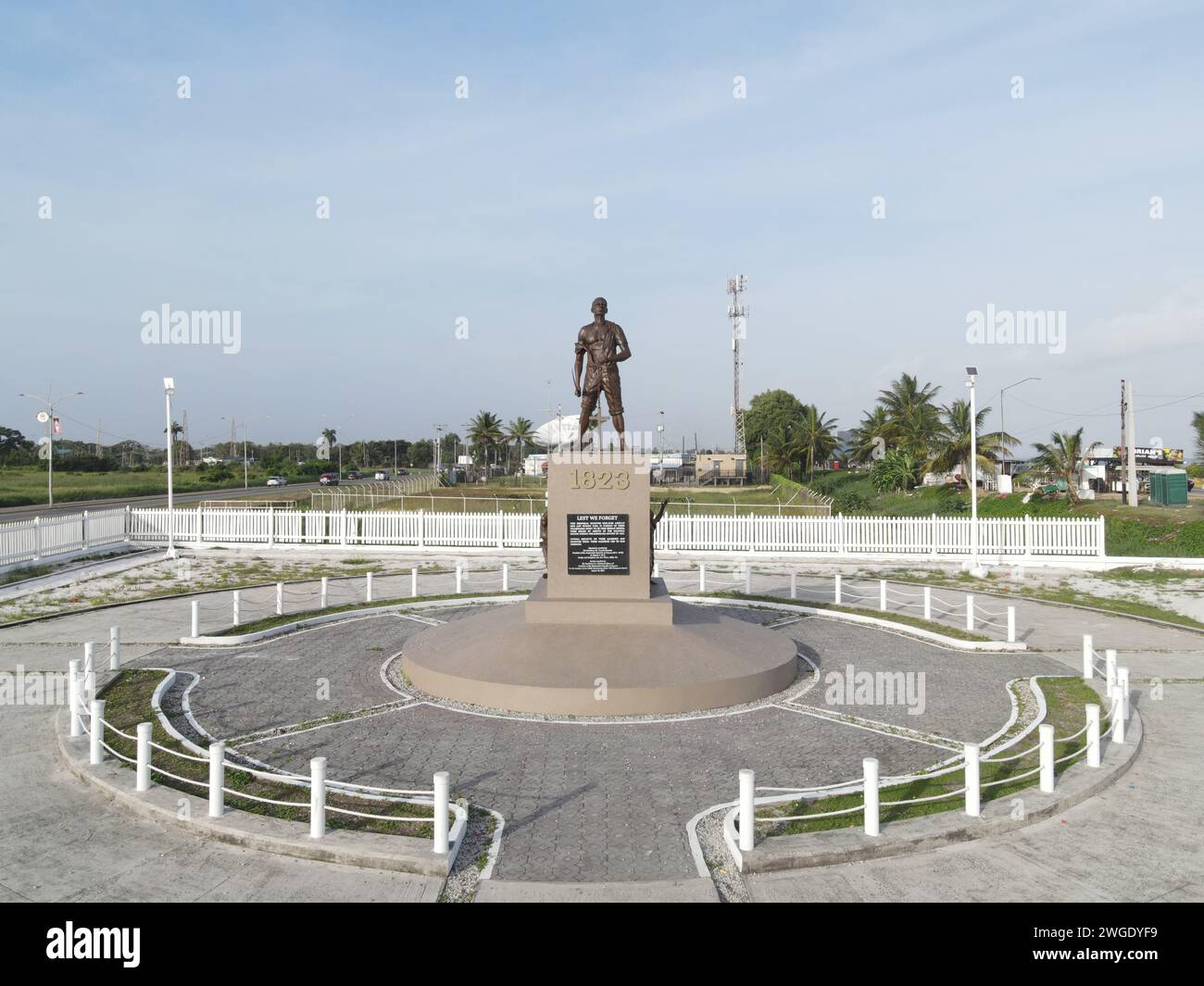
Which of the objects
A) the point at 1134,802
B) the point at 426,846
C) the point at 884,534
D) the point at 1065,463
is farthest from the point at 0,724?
the point at 1065,463

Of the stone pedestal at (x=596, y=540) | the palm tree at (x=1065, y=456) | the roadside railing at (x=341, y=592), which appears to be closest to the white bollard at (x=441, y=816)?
the stone pedestal at (x=596, y=540)

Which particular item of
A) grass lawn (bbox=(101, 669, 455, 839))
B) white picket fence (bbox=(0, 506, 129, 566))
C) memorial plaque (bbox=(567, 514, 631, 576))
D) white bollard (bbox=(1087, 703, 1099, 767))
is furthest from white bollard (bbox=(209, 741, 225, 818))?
white picket fence (bbox=(0, 506, 129, 566))

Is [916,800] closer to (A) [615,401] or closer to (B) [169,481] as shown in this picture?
(A) [615,401]

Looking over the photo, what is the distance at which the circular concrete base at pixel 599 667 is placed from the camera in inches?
398

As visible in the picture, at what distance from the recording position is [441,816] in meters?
6.00

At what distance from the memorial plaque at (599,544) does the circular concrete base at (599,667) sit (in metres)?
0.92

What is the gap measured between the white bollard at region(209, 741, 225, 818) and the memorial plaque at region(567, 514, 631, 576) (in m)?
6.23

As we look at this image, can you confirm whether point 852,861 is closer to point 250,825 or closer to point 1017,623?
point 250,825

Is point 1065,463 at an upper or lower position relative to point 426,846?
upper

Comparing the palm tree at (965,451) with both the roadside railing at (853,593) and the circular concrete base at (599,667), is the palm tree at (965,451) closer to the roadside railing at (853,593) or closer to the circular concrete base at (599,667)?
the roadside railing at (853,593)

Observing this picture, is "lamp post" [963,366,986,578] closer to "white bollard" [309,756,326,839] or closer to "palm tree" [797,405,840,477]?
"white bollard" [309,756,326,839]

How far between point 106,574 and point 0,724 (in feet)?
48.0

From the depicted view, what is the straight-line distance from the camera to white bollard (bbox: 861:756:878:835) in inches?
248

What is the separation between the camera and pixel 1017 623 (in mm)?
16234
